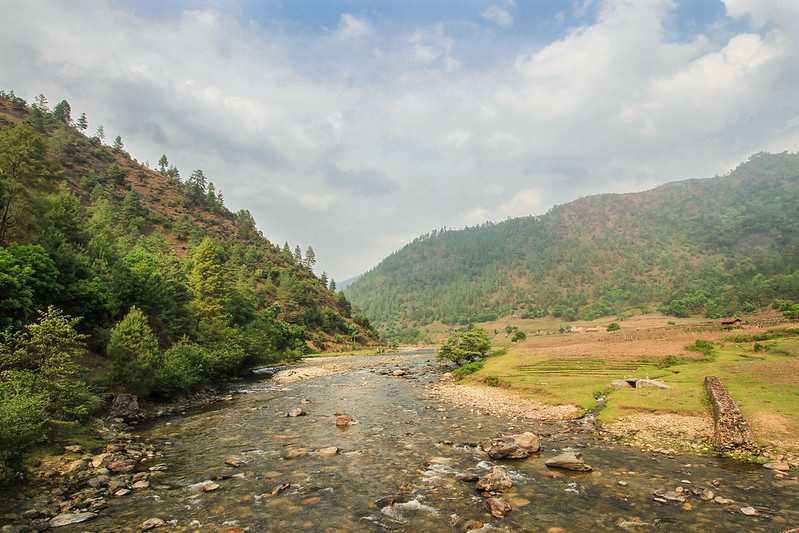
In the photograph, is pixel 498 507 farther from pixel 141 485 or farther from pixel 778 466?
pixel 141 485

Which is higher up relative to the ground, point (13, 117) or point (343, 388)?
point (13, 117)

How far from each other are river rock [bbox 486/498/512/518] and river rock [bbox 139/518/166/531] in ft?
39.2

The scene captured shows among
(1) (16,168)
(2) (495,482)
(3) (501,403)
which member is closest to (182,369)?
(1) (16,168)

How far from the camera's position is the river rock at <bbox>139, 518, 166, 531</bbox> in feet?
45.4

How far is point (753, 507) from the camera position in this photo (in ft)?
46.6

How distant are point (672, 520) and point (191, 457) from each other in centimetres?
2284

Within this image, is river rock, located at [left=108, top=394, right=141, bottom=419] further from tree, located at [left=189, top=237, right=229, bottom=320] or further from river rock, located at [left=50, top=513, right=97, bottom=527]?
tree, located at [left=189, top=237, right=229, bottom=320]

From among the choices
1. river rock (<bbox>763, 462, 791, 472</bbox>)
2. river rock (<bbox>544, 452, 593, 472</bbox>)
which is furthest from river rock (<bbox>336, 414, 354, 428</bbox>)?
river rock (<bbox>763, 462, 791, 472</bbox>)

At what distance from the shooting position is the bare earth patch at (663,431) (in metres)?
21.6

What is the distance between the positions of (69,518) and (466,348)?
203 ft

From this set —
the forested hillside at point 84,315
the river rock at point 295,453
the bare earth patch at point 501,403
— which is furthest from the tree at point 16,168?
the bare earth patch at point 501,403

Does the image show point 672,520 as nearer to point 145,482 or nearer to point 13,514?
point 145,482

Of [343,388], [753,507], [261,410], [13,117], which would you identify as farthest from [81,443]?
[13,117]

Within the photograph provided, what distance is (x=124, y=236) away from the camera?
10044 cm
